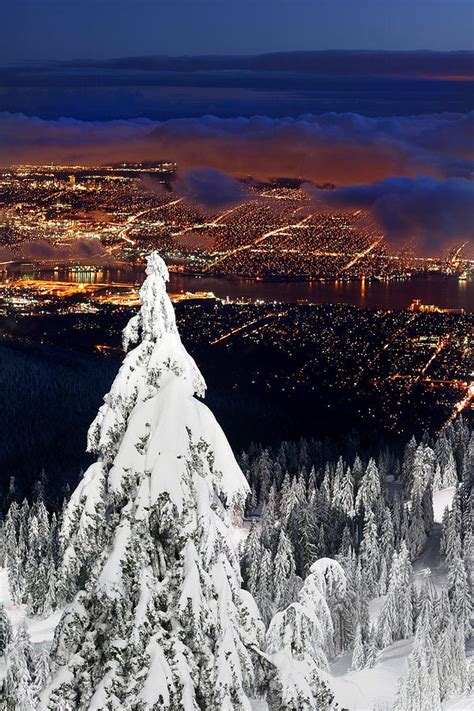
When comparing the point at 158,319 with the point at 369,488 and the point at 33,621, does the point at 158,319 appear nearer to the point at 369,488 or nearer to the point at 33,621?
the point at 33,621

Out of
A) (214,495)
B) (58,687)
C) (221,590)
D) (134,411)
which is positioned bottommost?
(58,687)

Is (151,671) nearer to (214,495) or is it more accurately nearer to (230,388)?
(214,495)

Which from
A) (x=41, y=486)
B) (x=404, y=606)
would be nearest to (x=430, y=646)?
(x=404, y=606)

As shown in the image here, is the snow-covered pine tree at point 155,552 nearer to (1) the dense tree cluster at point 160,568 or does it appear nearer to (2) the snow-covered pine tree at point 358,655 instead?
(1) the dense tree cluster at point 160,568

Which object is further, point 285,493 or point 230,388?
point 230,388

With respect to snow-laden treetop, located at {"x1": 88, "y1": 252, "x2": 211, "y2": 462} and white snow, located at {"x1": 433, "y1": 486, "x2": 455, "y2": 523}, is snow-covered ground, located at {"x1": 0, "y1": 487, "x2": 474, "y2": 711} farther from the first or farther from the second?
snow-laden treetop, located at {"x1": 88, "y1": 252, "x2": 211, "y2": 462}

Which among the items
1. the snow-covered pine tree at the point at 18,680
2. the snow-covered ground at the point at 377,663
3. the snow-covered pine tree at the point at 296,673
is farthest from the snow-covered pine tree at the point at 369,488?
the snow-covered pine tree at the point at 296,673

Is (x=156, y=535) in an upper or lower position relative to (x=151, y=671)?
upper

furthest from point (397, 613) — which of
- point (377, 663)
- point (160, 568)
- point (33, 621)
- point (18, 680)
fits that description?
point (160, 568)
